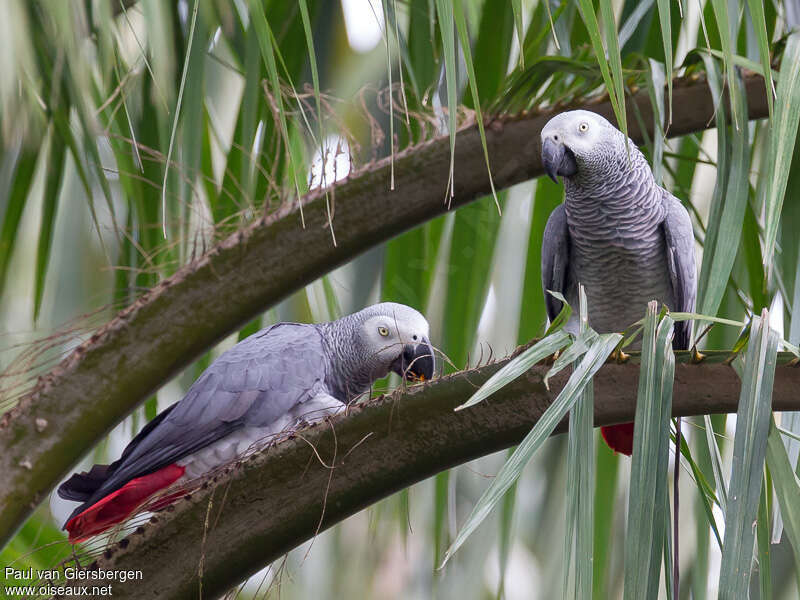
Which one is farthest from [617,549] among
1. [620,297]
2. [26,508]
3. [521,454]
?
[521,454]

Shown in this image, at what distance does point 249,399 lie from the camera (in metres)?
1.23

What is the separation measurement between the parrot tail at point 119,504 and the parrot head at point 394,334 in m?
0.36

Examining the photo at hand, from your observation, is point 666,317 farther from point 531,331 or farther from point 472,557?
point 472,557

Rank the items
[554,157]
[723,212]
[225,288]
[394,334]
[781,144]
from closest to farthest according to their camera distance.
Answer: [781,144], [723,212], [225,288], [554,157], [394,334]

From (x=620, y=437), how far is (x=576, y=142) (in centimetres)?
43

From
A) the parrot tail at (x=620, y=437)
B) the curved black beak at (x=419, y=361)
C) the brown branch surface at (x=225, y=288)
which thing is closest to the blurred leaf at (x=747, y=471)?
the brown branch surface at (x=225, y=288)

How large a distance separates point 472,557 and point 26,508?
1.12m

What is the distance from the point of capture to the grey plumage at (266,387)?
46.1 inches

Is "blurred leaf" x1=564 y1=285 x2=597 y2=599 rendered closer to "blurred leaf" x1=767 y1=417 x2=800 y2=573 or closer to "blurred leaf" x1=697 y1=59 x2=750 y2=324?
"blurred leaf" x1=767 y1=417 x2=800 y2=573

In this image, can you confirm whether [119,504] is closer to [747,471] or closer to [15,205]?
[15,205]

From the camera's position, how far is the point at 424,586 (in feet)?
6.88

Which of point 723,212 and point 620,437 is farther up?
point 723,212

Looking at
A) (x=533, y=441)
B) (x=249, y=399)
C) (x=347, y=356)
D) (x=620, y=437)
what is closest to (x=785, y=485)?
(x=533, y=441)

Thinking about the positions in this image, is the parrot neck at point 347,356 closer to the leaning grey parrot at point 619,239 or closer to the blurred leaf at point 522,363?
the leaning grey parrot at point 619,239
